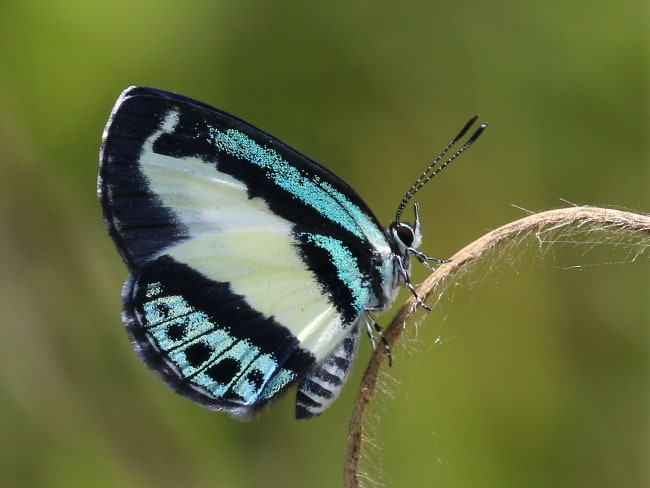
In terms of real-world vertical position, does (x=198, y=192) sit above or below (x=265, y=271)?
above

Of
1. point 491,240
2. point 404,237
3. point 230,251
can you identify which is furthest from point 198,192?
point 491,240

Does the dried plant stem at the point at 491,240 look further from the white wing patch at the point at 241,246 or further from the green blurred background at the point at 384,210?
the green blurred background at the point at 384,210

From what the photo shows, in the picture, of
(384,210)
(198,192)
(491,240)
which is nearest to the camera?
(491,240)

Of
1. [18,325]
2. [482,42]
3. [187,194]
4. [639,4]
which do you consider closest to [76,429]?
[18,325]

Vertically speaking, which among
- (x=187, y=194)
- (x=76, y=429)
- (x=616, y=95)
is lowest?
(x=76, y=429)

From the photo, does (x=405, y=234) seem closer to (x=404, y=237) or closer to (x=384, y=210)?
(x=404, y=237)

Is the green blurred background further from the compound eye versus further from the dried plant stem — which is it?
the dried plant stem

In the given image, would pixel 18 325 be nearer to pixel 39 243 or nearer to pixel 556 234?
pixel 39 243
